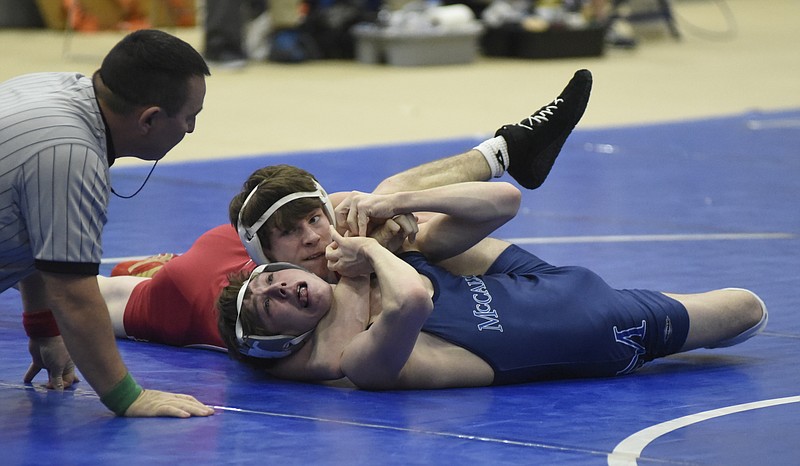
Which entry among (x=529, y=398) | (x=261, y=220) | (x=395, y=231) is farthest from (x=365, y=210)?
(x=529, y=398)

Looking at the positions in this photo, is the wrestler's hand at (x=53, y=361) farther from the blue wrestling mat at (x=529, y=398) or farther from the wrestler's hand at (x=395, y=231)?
the wrestler's hand at (x=395, y=231)

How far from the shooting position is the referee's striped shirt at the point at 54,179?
3.20 metres

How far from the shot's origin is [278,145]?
8641mm

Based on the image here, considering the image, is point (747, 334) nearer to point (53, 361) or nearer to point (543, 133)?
point (543, 133)

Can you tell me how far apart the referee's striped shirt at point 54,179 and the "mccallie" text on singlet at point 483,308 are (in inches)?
46.4

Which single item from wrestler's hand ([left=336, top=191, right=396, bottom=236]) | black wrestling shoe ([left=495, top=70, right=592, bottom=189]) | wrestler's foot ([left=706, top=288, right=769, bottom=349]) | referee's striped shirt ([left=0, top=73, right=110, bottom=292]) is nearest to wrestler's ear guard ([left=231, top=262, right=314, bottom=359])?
wrestler's hand ([left=336, top=191, right=396, bottom=236])

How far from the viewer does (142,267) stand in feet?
15.9

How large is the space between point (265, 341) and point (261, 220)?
0.43 metres

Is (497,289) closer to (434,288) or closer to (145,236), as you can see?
(434,288)

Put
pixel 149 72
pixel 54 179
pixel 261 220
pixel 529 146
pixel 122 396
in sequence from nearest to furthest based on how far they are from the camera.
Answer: pixel 54 179
pixel 149 72
pixel 122 396
pixel 261 220
pixel 529 146

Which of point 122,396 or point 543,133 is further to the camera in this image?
point 543,133

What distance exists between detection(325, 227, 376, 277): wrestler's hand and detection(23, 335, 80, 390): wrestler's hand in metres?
0.79

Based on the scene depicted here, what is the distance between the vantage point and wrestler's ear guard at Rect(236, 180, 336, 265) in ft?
13.4

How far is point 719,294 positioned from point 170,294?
1768 millimetres
